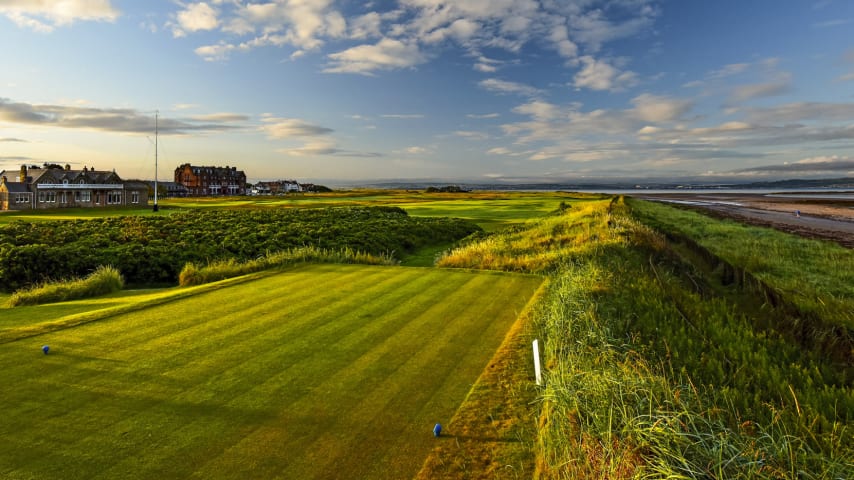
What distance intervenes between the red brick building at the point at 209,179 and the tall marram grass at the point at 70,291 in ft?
474

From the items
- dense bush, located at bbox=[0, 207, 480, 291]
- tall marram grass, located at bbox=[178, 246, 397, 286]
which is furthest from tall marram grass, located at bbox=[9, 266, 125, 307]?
dense bush, located at bbox=[0, 207, 480, 291]

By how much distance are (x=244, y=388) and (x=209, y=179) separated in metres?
161

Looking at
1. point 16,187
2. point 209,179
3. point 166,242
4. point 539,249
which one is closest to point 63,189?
point 16,187

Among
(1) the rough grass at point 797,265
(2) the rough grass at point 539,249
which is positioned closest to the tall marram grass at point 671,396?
(2) the rough grass at point 539,249

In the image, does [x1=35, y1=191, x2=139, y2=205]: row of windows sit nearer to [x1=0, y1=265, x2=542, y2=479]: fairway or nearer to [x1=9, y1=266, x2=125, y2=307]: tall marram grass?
[x1=9, y1=266, x2=125, y2=307]: tall marram grass

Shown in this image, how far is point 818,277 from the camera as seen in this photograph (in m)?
20.8

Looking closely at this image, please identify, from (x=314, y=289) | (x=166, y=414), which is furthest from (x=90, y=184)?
(x=166, y=414)

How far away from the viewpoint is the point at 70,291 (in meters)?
13.8

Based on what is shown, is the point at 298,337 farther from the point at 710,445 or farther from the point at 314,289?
the point at 710,445

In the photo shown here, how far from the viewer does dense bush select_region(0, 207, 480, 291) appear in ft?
60.7

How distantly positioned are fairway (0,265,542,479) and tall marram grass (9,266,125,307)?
5.27m

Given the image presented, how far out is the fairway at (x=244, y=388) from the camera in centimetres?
484

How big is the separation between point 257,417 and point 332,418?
95 centimetres

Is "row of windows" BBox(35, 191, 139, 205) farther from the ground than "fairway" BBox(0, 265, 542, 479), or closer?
farther from the ground
